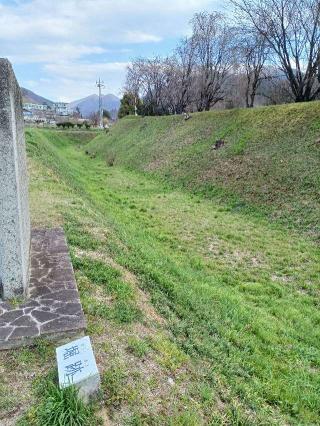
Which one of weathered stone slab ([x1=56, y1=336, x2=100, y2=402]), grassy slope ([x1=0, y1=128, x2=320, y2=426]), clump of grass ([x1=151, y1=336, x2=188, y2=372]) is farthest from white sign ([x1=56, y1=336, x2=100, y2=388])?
clump of grass ([x1=151, y1=336, x2=188, y2=372])

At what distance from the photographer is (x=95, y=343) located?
410cm

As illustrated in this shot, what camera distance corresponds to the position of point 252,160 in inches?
592

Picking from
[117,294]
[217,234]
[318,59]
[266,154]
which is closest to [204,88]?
[318,59]

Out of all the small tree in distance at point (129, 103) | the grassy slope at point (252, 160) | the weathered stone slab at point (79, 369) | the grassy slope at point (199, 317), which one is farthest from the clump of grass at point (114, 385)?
the small tree in distance at point (129, 103)

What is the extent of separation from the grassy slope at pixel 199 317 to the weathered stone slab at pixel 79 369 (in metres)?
0.26

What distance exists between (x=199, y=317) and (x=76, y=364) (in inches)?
100

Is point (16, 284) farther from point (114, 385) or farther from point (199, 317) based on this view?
point (199, 317)

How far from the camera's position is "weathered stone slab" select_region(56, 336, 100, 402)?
3248 millimetres

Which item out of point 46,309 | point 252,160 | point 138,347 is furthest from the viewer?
point 252,160

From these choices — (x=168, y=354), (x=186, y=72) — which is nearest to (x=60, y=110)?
(x=186, y=72)

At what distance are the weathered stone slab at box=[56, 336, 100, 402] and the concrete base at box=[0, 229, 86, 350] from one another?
1.79ft

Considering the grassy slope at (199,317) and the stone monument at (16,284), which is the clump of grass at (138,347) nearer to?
the grassy slope at (199,317)

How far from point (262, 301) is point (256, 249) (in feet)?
8.39

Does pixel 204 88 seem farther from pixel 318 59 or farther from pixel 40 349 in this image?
pixel 40 349
